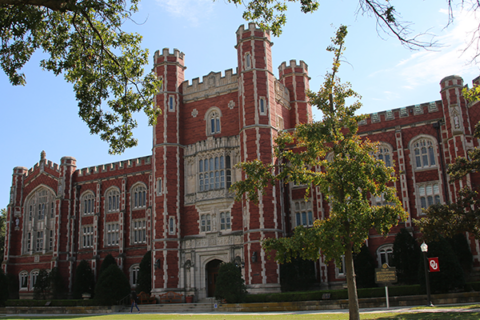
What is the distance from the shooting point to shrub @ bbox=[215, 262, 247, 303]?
24.7m

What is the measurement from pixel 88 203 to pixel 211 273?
1582 centimetres

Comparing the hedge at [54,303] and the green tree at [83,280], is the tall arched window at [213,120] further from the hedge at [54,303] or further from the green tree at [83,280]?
the green tree at [83,280]

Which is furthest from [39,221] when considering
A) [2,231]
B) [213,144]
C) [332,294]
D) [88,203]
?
[332,294]

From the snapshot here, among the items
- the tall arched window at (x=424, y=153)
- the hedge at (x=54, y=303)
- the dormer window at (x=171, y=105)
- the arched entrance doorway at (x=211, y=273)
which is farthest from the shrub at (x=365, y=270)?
the hedge at (x=54, y=303)

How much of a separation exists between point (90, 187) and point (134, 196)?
492cm

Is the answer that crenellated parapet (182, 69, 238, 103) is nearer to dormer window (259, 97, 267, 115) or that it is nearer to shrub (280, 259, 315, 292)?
dormer window (259, 97, 267, 115)

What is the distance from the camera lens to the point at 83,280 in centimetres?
3612

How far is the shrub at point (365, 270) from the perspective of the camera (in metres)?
25.8

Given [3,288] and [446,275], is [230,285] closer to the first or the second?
[446,275]

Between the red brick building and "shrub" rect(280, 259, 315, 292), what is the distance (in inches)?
25.4

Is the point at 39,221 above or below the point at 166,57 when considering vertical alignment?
below

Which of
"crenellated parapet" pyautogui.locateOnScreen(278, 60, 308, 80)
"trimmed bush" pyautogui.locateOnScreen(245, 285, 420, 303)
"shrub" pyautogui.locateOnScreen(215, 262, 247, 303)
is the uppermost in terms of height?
"crenellated parapet" pyautogui.locateOnScreen(278, 60, 308, 80)

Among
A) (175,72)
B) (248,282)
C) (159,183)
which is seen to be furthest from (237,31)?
(248,282)

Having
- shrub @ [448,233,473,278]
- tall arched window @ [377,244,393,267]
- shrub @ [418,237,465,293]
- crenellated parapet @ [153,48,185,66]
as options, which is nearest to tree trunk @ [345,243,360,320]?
shrub @ [418,237,465,293]
